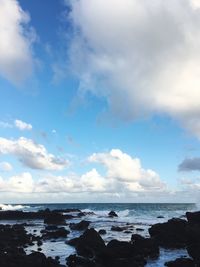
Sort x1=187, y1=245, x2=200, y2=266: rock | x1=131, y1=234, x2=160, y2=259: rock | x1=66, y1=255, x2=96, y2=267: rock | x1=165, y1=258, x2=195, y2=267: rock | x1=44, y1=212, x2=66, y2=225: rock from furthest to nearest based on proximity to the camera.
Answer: x1=44, y1=212, x2=66, y2=225: rock → x1=131, y1=234, x2=160, y2=259: rock → x1=187, y1=245, x2=200, y2=266: rock → x1=165, y1=258, x2=195, y2=267: rock → x1=66, y1=255, x2=96, y2=267: rock

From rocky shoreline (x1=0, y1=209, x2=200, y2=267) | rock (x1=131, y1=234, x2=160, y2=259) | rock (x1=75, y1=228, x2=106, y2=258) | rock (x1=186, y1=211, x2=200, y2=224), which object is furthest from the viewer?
rock (x1=186, y1=211, x2=200, y2=224)

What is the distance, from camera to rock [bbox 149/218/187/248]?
1693 inches

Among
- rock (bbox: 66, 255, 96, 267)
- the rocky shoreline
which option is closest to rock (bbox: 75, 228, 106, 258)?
the rocky shoreline

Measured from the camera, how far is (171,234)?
146 ft

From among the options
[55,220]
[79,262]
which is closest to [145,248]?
[79,262]

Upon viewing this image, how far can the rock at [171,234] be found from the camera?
43.0m

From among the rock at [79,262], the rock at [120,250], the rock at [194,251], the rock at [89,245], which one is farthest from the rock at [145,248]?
the rock at [79,262]

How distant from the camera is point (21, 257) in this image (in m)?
30.0

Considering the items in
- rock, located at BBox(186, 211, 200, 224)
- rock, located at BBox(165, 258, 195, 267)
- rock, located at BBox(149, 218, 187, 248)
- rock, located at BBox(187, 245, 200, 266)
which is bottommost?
rock, located at BBox(165, 258, 195, 267)

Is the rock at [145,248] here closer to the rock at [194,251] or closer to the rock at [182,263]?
the rock at [194,251]

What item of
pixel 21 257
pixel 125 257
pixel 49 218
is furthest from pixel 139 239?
pixel 49 218

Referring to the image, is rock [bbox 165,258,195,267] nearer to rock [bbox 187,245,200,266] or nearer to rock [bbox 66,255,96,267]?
rock [bbox 187,245,200,266]

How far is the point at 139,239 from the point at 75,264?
9579mm

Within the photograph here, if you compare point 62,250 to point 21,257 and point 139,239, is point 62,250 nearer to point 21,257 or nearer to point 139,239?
point 139,239
